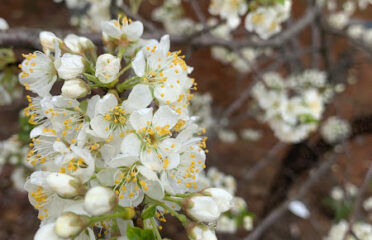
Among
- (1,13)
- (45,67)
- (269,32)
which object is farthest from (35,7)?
(45,67)

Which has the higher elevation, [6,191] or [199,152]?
[199,152]

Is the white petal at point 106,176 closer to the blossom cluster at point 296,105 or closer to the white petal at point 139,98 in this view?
the white petal at point 139,98

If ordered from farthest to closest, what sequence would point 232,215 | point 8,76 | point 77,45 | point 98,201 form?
point 232,215 < point 8,76 < point 77,45 < point 98,201

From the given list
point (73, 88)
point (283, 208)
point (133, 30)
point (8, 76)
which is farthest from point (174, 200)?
point (283, 208)

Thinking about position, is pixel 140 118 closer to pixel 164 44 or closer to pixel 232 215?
pixel 164 44

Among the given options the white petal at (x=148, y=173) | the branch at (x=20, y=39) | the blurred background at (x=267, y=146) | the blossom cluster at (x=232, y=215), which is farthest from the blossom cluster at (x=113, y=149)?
the blossom cluster at (x=232, y=215)

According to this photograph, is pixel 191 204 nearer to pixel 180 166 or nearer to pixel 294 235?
pixel 180 166
